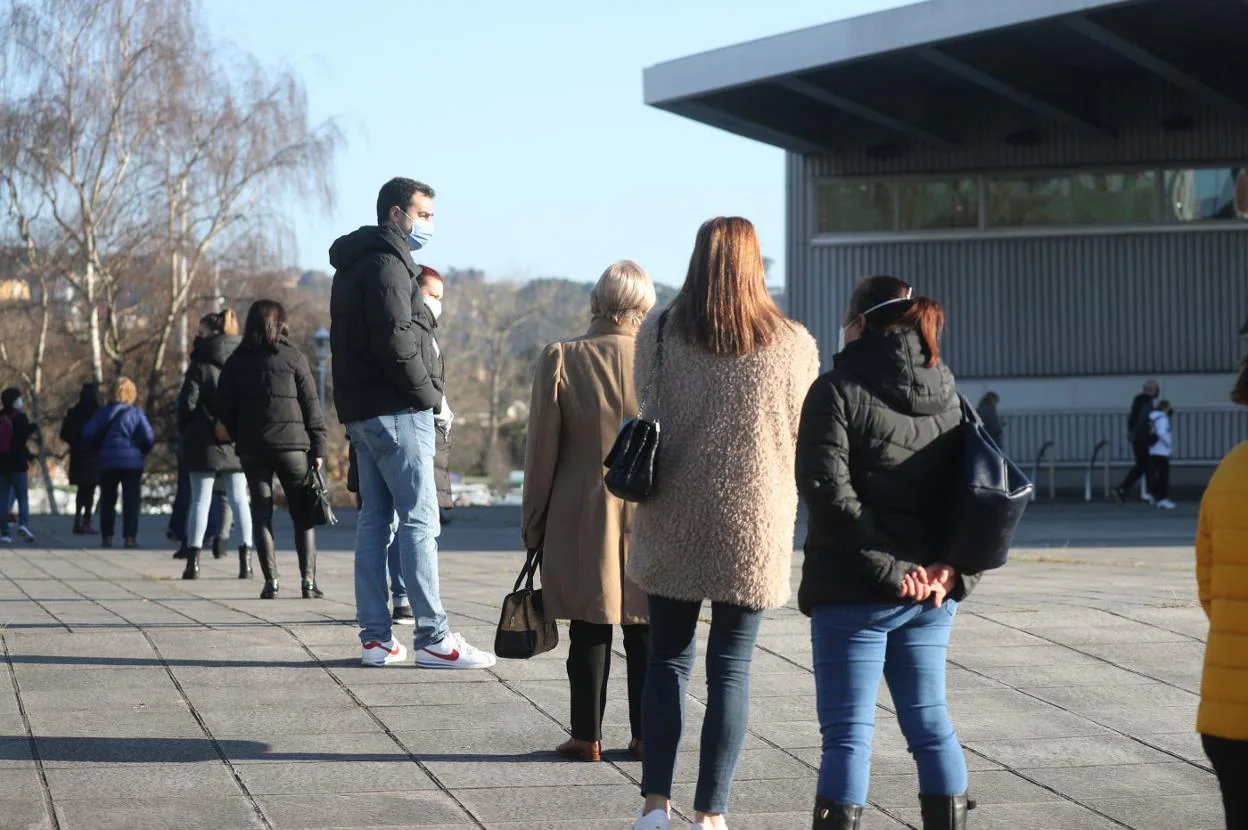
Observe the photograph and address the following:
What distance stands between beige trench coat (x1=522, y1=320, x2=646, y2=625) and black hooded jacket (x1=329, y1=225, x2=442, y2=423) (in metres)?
1.51

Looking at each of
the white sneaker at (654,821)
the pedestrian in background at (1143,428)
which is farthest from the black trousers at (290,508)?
the pedestrian in background at (1143,428)

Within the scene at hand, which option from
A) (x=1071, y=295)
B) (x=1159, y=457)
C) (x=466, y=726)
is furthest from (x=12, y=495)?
(x=1071, y=295)

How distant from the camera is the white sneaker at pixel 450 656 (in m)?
7.26

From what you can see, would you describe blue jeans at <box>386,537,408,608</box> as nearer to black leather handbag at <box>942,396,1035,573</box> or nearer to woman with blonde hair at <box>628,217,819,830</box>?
woman with blonde hair at <box>628,217,819,830</box>

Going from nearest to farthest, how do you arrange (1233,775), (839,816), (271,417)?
(1233,775)
(839,816)
(271,417)

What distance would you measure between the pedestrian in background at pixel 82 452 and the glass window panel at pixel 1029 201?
608 inches

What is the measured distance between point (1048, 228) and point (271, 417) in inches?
800

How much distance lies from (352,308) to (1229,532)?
14.1ft

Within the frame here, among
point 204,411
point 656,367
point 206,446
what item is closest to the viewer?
point 656,367

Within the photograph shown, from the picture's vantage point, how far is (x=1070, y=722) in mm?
6488

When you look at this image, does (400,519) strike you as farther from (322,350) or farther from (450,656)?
(322,350)

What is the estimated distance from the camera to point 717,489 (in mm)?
4641

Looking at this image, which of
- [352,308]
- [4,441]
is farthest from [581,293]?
[352,308]

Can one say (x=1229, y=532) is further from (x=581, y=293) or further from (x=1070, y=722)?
(x=581, y=293)
